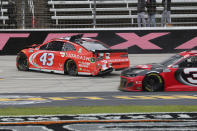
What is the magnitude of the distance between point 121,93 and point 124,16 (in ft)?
42.0

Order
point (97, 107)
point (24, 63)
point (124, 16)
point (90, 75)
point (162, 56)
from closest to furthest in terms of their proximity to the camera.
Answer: point (97, 107) < point (90, 75) < point (24, 63) < point (162, 56) < point (124, 16)

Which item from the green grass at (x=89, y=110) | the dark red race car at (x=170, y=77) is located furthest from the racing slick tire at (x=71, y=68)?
the green grass at (x=89, y=110)

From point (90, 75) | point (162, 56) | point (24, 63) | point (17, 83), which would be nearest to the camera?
point (17, 83)

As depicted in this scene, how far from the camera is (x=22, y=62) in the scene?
52.4 ft

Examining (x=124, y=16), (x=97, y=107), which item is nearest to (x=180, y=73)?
(x=97, y=107)

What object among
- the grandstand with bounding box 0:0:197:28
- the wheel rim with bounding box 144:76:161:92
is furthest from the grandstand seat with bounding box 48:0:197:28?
the wheel rim with bounding box 144:76:161:92

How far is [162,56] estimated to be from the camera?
776 inches

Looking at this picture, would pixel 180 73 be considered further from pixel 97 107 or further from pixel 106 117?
pixel 106 117

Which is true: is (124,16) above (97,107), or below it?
above

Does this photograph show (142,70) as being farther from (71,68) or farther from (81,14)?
(81,14)

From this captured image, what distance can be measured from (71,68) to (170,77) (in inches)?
180

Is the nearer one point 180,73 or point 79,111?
point 79,111

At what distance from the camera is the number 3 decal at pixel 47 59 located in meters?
14.9

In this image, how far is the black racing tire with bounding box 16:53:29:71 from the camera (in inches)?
622
